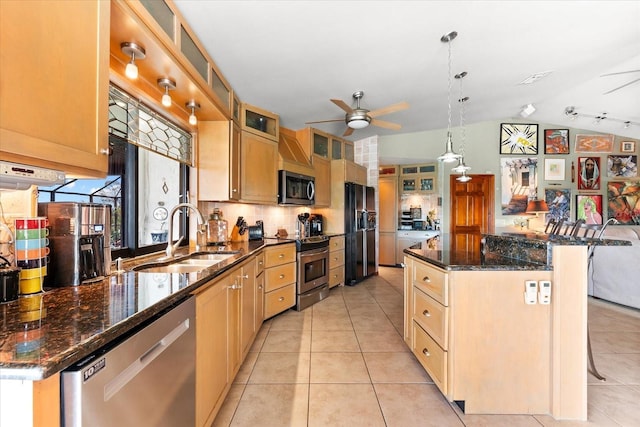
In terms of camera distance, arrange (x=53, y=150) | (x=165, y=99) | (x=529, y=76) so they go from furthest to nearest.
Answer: (x=529, y=76) → (x=165, y=99) → (x=53, y=150)

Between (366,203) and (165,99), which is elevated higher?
(165,99)

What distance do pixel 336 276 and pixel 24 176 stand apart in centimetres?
392

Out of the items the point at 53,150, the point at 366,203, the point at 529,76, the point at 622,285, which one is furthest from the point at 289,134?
the point at 622,285

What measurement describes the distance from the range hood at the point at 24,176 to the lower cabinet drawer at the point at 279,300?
2.28 m

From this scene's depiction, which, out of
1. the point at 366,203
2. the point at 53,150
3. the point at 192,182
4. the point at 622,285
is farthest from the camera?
the point at 366,203

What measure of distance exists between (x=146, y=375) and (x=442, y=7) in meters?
2.90

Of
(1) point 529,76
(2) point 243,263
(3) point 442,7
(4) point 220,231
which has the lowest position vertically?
(2) point 243,263

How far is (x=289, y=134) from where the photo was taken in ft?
14.5

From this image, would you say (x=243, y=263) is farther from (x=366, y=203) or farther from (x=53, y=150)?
(x=366, y=203)

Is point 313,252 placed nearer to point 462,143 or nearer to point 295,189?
point 295,189

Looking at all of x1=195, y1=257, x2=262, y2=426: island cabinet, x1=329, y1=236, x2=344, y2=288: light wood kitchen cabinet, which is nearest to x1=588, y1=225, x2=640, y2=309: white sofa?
x1=329, y1=236, x2=344, y2=288: light wood kitchen cabinet

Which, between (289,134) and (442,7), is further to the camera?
(289,134)

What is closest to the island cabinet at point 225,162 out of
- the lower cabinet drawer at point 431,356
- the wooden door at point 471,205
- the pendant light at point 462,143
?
the lower cabinet drawer at point 431,356

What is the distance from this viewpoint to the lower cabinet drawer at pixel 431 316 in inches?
68.1
